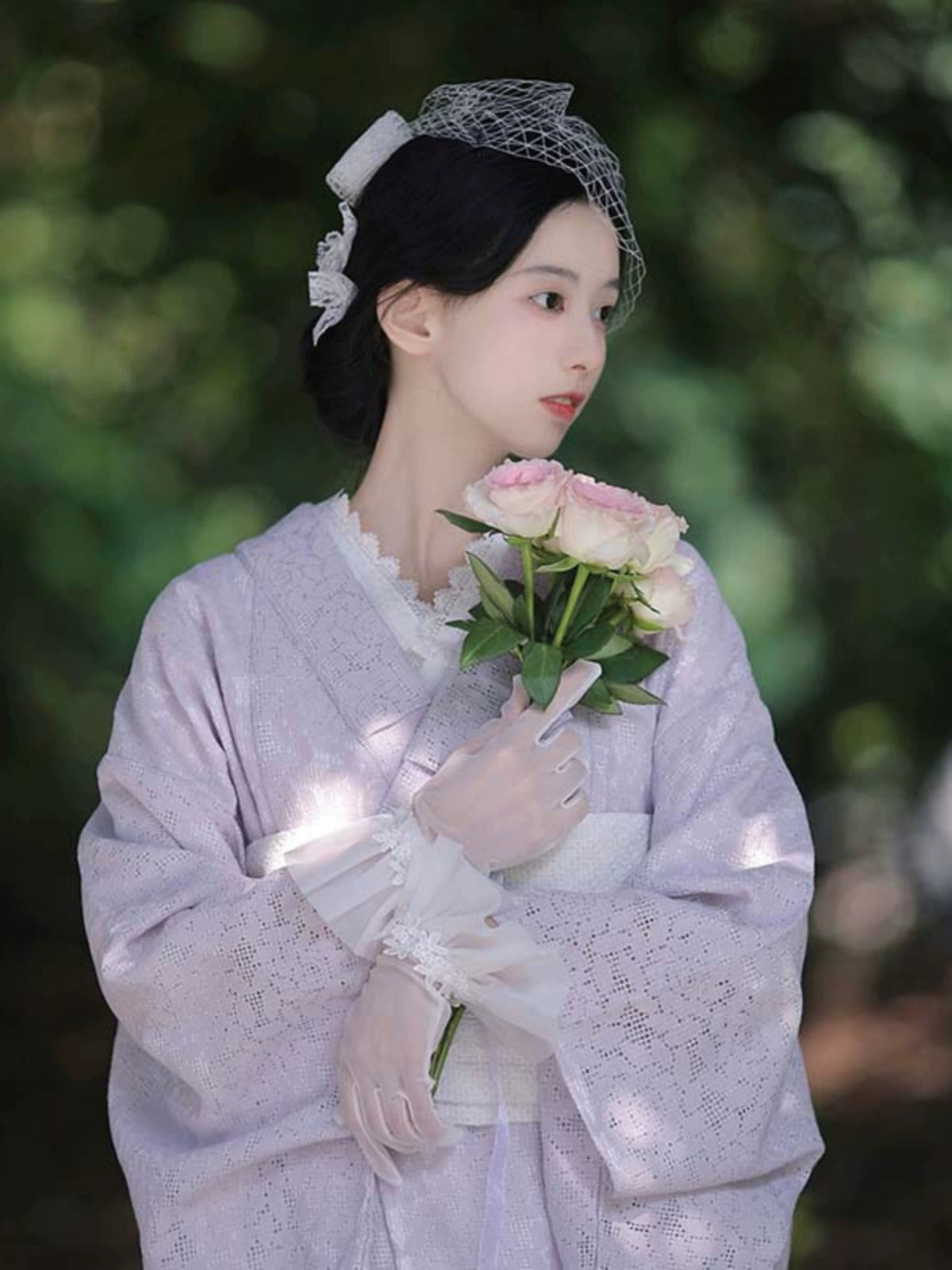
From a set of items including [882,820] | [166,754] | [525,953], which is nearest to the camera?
[525,953]

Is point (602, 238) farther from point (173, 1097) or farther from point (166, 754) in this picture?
point (173, 1097)

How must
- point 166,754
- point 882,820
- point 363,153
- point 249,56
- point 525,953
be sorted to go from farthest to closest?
point 882,820 < point 249,56 < point 363,153 < point 166,754 < point 525,953

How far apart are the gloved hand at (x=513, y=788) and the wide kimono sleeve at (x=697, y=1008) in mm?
54

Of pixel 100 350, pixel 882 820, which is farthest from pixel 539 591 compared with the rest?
pixel 882 820

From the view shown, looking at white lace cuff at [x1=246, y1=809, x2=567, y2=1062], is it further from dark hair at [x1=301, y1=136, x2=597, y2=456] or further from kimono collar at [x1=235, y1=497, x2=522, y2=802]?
dark hair at [x1=301, y1=136, x2=597, y2=456]

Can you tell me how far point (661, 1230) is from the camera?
2045 mm

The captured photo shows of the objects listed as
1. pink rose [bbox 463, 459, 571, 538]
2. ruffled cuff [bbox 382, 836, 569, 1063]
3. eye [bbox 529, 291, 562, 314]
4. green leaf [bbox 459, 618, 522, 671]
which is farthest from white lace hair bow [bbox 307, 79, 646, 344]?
ruffled cuff [bbox 382, 836, 569, 1063]

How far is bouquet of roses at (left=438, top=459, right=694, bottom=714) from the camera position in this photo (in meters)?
2.06

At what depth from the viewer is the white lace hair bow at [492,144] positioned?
227 centimetres

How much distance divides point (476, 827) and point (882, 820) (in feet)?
→ 9.53

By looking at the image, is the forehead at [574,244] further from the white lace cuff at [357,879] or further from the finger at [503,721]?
the white lace cuff at [357,879]

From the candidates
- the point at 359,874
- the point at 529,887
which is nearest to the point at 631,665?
the point at 529,887

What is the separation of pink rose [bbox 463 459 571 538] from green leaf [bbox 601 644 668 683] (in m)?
0.16

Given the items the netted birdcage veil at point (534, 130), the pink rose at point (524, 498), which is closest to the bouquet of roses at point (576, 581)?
the pink rose at point (524, 498)
